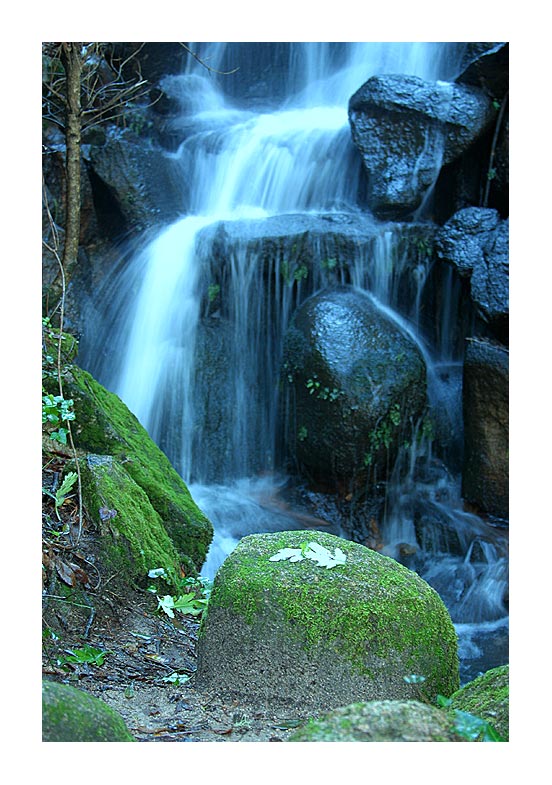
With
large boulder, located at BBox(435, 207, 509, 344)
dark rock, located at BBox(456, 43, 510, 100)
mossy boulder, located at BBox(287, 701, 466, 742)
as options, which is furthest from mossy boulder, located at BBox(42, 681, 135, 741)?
dark rock, located at BBox(456, 43, 510, 100)

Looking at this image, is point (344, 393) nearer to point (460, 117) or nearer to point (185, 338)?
point (185, 338)

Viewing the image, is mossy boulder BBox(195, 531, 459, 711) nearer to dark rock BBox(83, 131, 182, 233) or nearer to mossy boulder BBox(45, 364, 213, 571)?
mossy boulder BBox(45, 364, 213, 571)

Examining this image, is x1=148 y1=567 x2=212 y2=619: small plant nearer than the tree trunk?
Yes

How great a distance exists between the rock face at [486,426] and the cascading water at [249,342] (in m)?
0.20

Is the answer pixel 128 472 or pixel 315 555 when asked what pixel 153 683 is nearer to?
pixel 315 555

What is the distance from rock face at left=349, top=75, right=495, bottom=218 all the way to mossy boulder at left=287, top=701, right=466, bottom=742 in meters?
5.15

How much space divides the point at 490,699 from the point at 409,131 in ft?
17.1

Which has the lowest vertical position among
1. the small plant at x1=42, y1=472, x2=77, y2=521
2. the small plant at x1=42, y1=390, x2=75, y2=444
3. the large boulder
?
the small plant at x1=42, y1=472, x2=77, y2=521

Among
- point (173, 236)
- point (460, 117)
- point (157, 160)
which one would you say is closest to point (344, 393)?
point (173, 236)

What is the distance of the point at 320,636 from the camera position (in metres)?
1.92

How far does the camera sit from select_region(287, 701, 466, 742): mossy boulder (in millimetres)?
1461

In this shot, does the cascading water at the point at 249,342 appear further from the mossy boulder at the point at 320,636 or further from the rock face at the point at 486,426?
the mossy boulder at the point at 320,636

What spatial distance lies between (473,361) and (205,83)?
4410 millimetres

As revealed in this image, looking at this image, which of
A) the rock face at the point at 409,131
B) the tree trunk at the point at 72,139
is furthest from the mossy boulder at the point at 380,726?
the rock face at the point at 409,131
